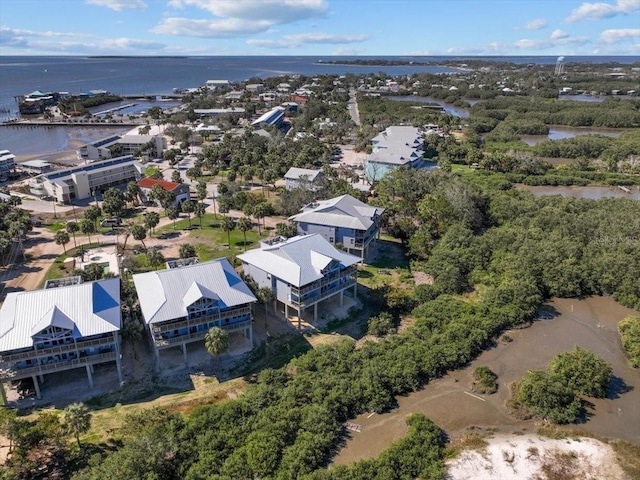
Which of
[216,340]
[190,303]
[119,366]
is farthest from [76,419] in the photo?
[190,303]

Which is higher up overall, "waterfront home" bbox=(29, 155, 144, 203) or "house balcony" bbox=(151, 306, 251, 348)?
"waterfront home" bbox=(29, 155, 144, 203)

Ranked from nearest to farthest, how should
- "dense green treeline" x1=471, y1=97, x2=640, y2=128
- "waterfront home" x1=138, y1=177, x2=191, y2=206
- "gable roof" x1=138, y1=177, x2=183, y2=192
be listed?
"waterfront home" x1=138, y1=177, x2=191, y2=206
"gable roof" x1=138, y1=177, x2=183, y2=192
"dense green treeline" x1=471, y1=97, x2=640, y2=128

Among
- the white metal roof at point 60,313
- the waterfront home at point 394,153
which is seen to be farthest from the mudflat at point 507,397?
the waterfront home at point 394,153

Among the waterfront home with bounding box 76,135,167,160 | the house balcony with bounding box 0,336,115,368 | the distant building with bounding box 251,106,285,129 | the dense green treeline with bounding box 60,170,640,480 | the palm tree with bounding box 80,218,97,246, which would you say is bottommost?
the dense green treeline with bounding box 60,170,640,480

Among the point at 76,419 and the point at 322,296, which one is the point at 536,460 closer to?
the point at 322,296

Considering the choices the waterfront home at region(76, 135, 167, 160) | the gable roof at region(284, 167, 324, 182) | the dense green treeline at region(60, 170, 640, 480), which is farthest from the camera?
the waterfront home at region(76, 135, 167, 160)

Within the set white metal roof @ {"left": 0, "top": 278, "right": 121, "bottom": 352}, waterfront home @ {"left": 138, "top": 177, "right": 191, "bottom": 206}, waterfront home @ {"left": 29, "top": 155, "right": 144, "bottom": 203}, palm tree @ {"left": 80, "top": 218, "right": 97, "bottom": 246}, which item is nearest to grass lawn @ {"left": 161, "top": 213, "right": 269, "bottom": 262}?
waterfront home @ {"left": 138, "top": 177, "right": 191, "bottom": 206}

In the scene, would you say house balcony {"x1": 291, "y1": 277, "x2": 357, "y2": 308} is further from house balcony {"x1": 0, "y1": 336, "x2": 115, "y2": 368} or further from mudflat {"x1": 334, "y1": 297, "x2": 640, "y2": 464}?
house balcony {"x1": 0, "y1": 336, "x2": 115, "y2": 368}

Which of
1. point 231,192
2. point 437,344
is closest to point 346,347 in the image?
point 437,344
